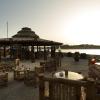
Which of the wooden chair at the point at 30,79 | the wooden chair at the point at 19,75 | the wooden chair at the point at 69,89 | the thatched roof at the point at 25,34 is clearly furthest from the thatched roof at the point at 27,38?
the wooden chair at the point at 69,89

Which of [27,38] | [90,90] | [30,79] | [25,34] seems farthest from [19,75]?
[25,34]

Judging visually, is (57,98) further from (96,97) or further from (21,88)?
(21,88)

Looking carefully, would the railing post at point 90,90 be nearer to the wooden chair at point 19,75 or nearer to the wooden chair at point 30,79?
the wooden chair at point 30,79

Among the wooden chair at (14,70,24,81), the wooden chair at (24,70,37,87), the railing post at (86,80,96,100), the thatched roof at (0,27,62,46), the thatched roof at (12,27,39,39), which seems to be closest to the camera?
the railing post at (86,80,96,100)

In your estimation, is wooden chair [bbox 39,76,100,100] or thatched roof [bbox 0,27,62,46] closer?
wooden chair [bbox 39,76,100,100]

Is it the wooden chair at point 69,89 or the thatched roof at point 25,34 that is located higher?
the thatched roof at point 25,34

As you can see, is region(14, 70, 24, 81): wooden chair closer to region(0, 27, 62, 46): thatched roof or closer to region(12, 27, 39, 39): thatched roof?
region(0, 27, 62, 46): thatched roof

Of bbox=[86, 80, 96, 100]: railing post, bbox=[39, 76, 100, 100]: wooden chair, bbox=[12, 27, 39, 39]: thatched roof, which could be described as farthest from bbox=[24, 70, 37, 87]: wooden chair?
bbox=[12, 27, 39, 39]: thatched roof

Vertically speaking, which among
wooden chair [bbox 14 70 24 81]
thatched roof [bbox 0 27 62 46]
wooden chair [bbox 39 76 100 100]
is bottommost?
wooden chair [bbox 14 70 24 81]

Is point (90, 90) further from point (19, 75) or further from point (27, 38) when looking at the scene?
point (27, 38)

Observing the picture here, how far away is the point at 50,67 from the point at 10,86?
6.09 metres

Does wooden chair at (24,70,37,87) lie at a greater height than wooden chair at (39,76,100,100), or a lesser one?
lesser

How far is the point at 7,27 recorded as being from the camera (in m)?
64.8

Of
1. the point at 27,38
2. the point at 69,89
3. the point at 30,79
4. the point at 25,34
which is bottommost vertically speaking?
the point at 30,79
